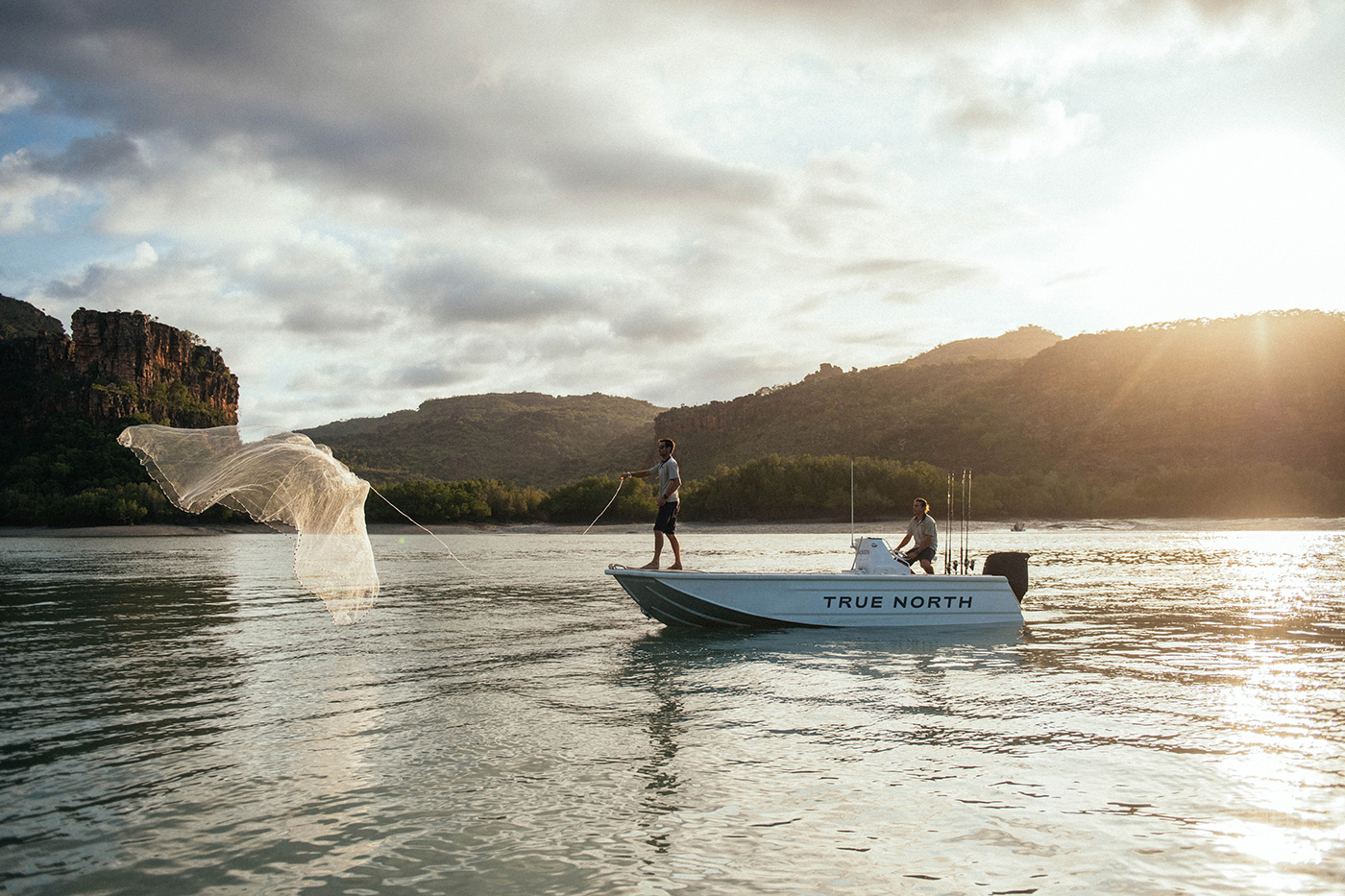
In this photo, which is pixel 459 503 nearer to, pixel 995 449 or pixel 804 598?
pixel 995 449

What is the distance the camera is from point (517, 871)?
17.3 ft

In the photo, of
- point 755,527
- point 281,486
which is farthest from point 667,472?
point 755,527

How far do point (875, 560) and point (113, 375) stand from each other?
400 ft

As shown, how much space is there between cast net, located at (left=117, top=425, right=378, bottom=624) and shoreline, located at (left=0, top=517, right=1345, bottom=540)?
1943 inches

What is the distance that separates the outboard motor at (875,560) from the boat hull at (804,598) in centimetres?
36

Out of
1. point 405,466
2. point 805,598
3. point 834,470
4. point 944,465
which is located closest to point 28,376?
point 405,466

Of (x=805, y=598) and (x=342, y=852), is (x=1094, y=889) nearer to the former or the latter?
(x=342, y=852)

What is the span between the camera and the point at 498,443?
15988cm

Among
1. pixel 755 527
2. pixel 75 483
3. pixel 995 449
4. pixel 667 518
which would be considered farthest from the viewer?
pixel 995 449

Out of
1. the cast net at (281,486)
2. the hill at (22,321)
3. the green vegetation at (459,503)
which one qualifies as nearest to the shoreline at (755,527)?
the green vegetation at (459,503)

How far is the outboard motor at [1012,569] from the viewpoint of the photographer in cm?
1695

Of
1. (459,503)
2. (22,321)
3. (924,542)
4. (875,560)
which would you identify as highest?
(22,321)

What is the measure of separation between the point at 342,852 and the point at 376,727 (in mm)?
3464

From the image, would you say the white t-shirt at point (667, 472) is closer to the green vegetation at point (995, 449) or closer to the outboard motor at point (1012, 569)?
the outboard motor at point (1012, 569)
